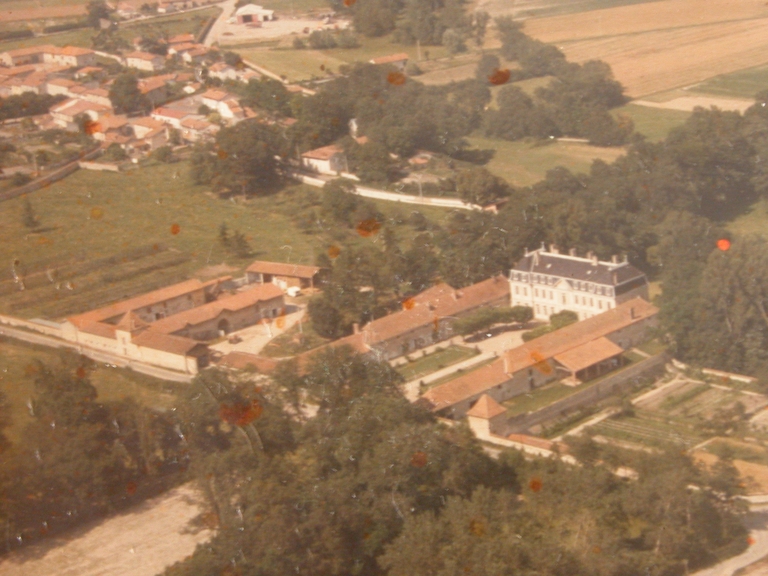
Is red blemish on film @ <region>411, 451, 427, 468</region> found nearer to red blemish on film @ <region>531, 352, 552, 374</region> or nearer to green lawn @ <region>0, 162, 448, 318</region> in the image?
red blemish on film @ <region>531, 352, 552, 374</region>

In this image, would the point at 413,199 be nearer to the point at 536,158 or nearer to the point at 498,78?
the point at 536,158

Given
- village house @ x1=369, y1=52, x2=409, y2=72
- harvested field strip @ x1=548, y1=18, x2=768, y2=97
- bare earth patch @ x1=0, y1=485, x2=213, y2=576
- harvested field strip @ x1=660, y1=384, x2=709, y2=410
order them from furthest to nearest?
village house @ x1=369, y1=52, x2=409, y2=72, harvested field strip @ x1=548, y1=18, x2=768, y2=97, harvested field strip @ x1=660, y1=384, x2=709, y2=410, bare earth patch @ x1=0, y1=485, x2=213, y2=576

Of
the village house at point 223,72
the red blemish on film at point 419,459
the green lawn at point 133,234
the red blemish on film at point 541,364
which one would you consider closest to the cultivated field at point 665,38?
the village house at point 223,72

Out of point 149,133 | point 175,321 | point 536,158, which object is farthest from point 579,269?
point 149,133

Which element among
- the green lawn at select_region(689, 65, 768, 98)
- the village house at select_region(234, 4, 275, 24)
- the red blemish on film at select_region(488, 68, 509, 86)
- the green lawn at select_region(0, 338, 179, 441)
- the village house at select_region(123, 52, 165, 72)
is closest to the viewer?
the green lawn at select_region(0, 338, 179, 441)

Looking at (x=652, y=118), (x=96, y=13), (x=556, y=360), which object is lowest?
(x=556, y=360)

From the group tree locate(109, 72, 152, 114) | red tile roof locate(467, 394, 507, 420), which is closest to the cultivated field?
tree locate(109, 72, 152, 114)
